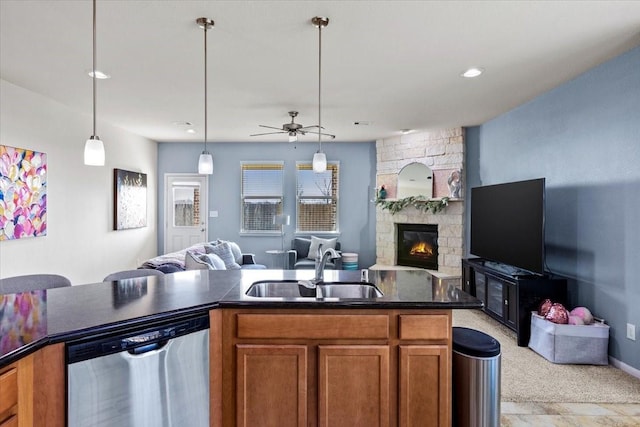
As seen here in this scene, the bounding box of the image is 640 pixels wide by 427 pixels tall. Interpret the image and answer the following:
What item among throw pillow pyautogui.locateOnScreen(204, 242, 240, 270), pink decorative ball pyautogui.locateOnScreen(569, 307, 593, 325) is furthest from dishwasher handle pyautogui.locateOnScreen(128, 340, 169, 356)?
pink decorative ball pyautogui.locateOnScreen(569, 307, 593, 325)

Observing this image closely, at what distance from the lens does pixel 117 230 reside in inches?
218

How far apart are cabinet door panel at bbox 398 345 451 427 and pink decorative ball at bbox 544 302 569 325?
1.97 meters

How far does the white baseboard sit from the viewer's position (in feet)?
9.14

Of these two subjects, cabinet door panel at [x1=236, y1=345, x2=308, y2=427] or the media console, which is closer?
cabinet door panel at [x1=236, y1=345, x2=308, y2=427]

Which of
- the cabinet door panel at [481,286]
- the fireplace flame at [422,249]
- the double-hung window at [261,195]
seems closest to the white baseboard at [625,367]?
the cabinet door panel at [481,286]

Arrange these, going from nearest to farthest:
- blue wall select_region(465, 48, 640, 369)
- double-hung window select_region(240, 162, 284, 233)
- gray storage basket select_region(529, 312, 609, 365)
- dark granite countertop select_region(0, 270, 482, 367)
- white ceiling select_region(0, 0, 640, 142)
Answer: dark granite countertop select_region(0, 270, 482, 367), white ceiling select_region(0, 0, 640, 142), blue wall select_region(465, 48, 640, 369), gray storage basket select_region(529, 312, 609, 365), double-hung window select_region(240, 162, 284, 233)

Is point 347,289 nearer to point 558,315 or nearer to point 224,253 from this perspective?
point 558,315

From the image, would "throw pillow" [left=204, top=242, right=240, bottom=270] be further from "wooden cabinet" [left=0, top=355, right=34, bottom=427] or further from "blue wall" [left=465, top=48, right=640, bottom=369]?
"blue wall" [left=465, top=48, right=640, bottom=369]

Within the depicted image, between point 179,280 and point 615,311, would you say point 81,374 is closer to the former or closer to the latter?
point 179,280

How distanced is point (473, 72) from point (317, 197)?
389cm

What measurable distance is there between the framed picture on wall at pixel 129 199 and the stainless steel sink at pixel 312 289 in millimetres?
4242

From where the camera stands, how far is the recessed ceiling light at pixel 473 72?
323cm

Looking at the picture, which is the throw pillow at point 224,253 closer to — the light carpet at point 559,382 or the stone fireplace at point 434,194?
the stone fireplace at point 434,194

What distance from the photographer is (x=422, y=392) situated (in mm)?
1771
